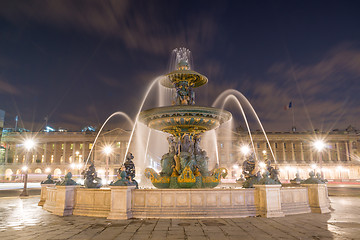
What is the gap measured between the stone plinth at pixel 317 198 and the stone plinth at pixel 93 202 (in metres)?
7.47

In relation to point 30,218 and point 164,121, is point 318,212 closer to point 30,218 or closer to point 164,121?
point 164,121

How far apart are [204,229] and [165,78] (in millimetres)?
8530

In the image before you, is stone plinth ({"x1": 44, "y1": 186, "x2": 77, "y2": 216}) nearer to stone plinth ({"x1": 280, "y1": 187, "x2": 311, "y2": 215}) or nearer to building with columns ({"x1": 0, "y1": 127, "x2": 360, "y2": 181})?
stone plinth ({"x1": 280, "y1": 187, "x2": 311, "y2": 215})

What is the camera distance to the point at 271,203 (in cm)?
891

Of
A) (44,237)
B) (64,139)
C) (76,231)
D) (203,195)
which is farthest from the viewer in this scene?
(64,139)

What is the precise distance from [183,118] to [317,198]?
5972 mm

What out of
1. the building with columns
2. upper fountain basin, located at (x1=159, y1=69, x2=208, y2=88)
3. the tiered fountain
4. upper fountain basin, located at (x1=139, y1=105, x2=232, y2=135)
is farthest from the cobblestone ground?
the building with columns

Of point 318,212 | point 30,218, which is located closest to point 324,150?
point 318,212

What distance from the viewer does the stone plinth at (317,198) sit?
9.99 m

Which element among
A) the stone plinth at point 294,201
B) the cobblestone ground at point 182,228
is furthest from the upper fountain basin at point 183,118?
the cobblestone ground at point 182,228

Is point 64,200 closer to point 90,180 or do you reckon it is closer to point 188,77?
point 90,180

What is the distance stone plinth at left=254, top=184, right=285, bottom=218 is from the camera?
8.82 m

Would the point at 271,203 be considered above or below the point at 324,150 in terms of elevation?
below

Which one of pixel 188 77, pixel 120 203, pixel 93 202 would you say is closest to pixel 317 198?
pixel 120 203
